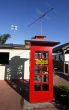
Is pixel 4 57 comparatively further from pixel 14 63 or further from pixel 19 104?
pixel 19 104

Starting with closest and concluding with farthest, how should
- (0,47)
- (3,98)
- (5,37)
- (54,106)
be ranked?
(54,106) → (3,98) → (0,47) → (5,37)

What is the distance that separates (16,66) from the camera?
1956cm

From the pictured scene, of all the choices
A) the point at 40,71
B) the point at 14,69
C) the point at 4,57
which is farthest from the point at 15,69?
the point at 40,71

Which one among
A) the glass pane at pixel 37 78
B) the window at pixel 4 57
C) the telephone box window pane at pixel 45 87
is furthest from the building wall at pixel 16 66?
the glass pane at pixel 37 78

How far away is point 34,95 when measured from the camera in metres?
10.8

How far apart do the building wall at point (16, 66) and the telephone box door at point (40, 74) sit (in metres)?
8.83

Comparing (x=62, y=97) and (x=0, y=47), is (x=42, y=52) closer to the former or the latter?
(x=62, y=97)

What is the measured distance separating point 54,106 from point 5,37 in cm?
4990

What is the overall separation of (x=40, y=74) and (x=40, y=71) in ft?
0.52

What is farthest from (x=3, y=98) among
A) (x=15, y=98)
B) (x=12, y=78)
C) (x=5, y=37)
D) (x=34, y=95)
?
(x=5, y=37)

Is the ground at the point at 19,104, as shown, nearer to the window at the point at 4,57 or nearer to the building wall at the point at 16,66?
the building wall at the point at 16,66

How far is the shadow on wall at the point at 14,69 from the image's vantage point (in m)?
19.4

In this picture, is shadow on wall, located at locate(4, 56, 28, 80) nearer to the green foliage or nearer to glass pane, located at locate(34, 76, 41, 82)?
the green foliage

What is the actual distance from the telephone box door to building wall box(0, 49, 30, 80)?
8.83 metres
